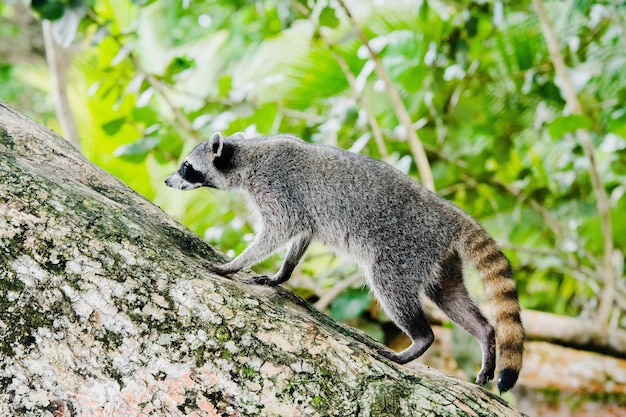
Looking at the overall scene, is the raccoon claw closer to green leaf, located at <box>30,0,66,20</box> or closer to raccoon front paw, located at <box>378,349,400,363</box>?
raccoon front paw, located at <box>378,349,400,363</box>

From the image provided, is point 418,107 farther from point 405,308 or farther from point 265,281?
point 265,281

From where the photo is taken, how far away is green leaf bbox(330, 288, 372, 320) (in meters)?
5.07

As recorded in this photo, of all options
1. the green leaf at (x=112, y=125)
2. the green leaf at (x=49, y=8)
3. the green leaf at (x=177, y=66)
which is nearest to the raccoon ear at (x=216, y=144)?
the green leaf at (x=177, y=66)

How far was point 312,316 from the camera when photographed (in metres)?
3.05

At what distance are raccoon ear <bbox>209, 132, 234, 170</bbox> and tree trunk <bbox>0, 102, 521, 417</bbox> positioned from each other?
1769 millimetres

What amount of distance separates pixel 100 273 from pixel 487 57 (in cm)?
574

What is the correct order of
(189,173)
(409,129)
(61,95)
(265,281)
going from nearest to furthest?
(265,281), (189,173), (409,129), (61,95)

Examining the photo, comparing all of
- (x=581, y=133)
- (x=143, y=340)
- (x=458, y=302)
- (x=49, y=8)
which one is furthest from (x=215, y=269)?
(x=581, y=133)

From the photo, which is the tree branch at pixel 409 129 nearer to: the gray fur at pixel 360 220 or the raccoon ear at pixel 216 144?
the gray fur at pixel 360 220

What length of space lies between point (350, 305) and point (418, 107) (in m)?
2.32

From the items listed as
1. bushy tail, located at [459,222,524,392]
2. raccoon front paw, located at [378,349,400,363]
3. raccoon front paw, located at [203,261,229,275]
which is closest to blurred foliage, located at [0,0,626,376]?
bushy tail, located at [459,222,524,392]

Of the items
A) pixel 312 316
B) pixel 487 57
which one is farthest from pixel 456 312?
pixel 487 57

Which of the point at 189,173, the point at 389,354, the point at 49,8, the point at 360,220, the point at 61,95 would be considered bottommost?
the point at 389,354

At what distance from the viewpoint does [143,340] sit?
2.23m
